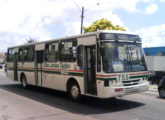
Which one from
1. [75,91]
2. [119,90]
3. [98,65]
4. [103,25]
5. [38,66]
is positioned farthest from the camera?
[103,25]

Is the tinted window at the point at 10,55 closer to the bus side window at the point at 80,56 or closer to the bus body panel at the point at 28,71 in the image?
the bus body panel at the point at 28,71

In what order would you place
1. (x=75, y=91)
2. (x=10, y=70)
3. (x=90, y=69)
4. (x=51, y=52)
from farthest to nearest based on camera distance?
(x=10, y=70)
(x=51, y=52)
(x=75, y=91)
(x=90, y=69)

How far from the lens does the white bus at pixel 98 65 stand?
9.02m

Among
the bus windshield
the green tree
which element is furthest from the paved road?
the green tree

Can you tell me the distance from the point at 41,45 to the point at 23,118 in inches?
262

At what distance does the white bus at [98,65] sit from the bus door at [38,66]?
93cm

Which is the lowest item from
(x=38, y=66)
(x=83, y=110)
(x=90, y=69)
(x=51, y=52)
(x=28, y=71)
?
(x=83, y=110)

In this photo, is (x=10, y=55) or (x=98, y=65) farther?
(x=10, y=55)

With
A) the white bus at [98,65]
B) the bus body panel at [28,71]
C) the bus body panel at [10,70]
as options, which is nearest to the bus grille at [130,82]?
the white bus at [98,65]

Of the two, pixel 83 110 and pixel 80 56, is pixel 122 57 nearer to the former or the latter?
pixel 80 56

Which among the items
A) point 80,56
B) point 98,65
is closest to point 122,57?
point 98,65

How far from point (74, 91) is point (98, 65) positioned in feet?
7.31

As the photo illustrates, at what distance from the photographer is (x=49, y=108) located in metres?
9.45

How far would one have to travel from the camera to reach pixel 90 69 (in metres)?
Result: 9.95
